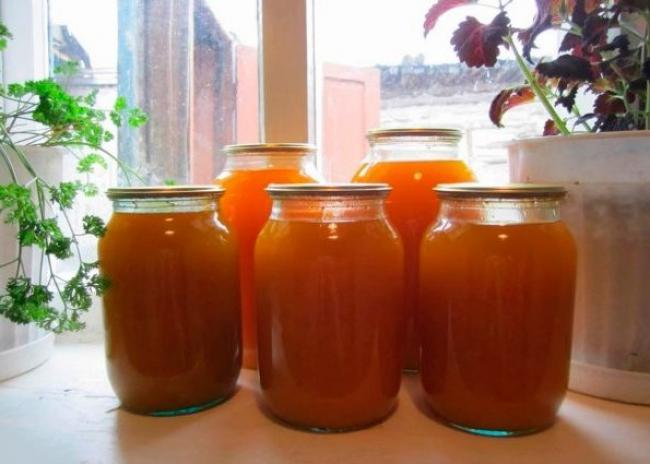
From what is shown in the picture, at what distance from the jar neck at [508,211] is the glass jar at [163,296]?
0.27 m

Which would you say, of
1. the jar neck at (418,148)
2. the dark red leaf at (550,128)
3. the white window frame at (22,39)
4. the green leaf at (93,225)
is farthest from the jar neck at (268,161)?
the white window frame at (22,39)

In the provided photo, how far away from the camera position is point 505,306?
23.8 inches

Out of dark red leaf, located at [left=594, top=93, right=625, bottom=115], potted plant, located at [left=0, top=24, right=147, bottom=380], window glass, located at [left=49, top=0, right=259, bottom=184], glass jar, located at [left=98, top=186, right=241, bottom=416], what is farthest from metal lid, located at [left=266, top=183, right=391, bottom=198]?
window glass, located at [left=49, top=0, right=259, bottom=184]

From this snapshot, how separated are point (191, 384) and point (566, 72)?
528 millimetres

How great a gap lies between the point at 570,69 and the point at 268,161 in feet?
1.20

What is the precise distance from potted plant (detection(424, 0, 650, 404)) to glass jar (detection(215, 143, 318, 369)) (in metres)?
0.23

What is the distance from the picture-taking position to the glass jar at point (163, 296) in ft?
2.16

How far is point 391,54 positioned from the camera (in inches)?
40.7

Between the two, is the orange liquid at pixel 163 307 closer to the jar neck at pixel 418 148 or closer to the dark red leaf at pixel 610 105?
the jar neck at pixel 418 148

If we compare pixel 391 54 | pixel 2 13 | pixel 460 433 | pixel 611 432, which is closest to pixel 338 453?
pixel 460 433

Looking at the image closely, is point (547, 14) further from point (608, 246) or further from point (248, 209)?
point (248, 209)

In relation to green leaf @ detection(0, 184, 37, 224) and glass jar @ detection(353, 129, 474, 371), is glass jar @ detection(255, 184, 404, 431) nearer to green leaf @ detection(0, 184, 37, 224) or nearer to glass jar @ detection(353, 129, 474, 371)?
glass jar @ detection(353, 129, 474, 371)

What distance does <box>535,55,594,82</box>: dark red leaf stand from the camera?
0.69 m

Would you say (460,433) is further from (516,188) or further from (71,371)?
(71,371)
